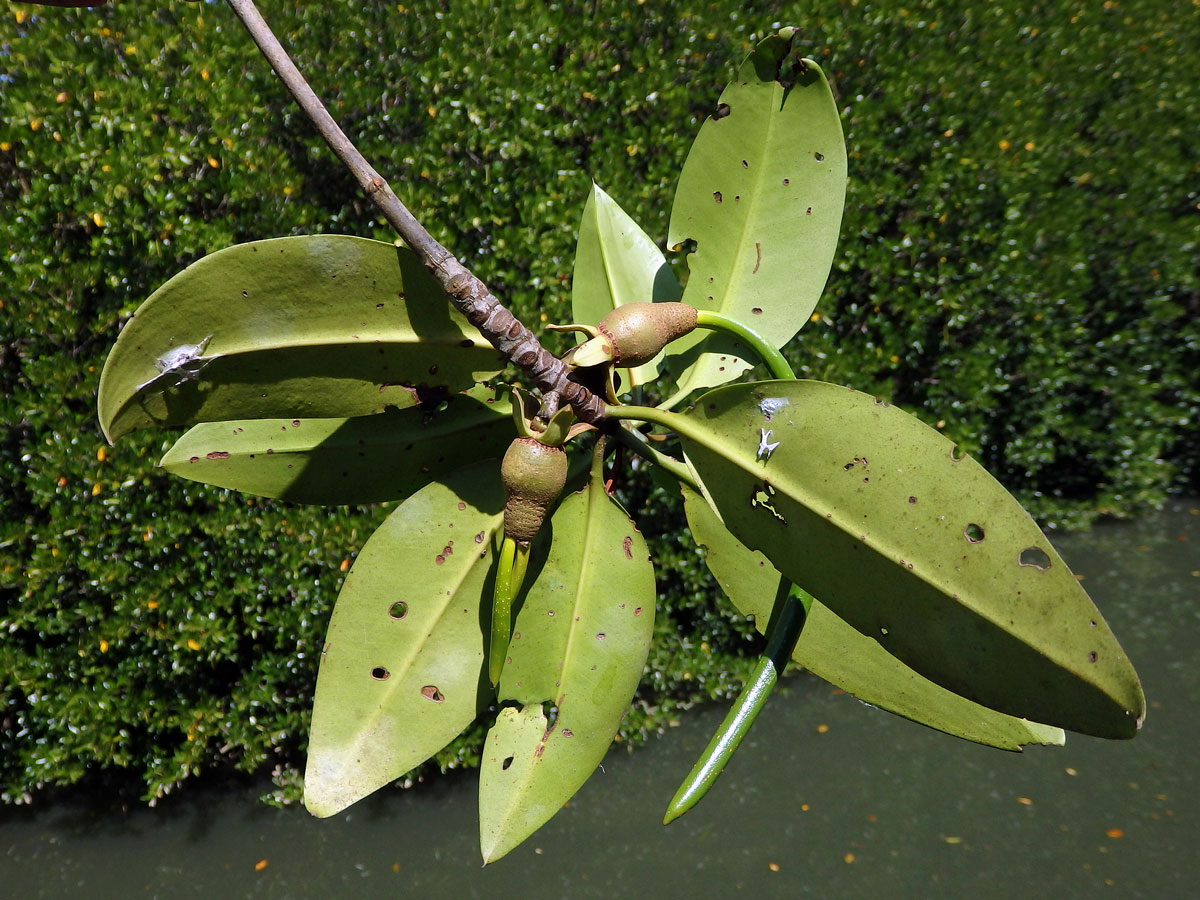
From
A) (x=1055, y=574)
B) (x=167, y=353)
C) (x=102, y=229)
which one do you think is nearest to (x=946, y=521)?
(x=1055, y=574)

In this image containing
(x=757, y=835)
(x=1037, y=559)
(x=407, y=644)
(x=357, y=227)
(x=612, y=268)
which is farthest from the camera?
(x=357, y=227)

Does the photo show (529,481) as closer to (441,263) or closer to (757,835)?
(441,263)

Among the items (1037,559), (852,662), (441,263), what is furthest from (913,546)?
(441,263)

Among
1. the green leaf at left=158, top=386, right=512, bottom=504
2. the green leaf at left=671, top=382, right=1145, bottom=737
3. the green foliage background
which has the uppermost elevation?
the green leaf at left=671, top=382, right=1145, bottom=737

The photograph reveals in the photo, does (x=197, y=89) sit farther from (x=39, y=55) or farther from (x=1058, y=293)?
(x=1058, y=293)

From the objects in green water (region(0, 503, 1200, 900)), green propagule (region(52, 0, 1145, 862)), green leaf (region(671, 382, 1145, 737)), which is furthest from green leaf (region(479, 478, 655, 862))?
green water (region(0, 503, 1200, 900))

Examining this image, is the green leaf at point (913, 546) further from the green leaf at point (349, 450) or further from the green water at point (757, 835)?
the green water at point (757, 835)

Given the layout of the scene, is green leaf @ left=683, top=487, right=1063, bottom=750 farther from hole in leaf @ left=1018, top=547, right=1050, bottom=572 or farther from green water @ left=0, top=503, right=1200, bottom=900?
green water @ left=0, top=503, right=1200, bottom=900

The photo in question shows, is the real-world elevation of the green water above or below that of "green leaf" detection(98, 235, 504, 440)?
below
